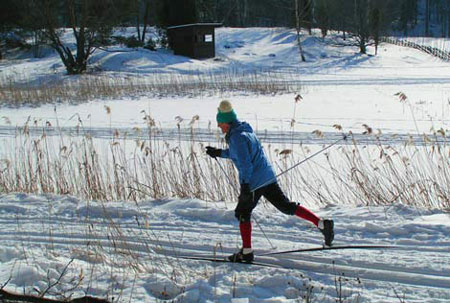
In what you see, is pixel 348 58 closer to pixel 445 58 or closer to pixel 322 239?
pixel 445 58

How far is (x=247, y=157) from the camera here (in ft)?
13.6

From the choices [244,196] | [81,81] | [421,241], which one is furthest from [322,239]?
[81,81]

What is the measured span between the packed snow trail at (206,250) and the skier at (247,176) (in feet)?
0.89

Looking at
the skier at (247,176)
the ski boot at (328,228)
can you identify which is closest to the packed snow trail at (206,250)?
the ski boot at (328,228)

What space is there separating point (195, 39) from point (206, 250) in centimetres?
3162

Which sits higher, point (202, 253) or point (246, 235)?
point (246, 235)

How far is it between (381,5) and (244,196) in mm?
44587

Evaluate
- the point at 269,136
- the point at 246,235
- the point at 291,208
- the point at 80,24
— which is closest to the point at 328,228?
the point at 291,208

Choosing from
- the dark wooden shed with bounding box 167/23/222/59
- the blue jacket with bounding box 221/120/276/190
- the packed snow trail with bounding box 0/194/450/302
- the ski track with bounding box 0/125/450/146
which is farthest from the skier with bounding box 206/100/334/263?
the dark wooden shed with bounding box 167/23/222/59

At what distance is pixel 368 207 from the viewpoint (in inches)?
228

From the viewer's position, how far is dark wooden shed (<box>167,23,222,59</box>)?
3494 cm

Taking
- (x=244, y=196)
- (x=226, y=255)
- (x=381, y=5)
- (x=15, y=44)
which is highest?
(x=381, y=5)

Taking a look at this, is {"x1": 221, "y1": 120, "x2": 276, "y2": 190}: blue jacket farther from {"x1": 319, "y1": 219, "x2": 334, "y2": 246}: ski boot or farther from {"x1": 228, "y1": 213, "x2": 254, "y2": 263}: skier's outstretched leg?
{"x1": 319, "y1": 219, "x2": 334, "y2": 246}: ski boot

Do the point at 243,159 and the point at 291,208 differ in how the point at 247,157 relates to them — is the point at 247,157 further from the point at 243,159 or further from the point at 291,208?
the point at 291,208
